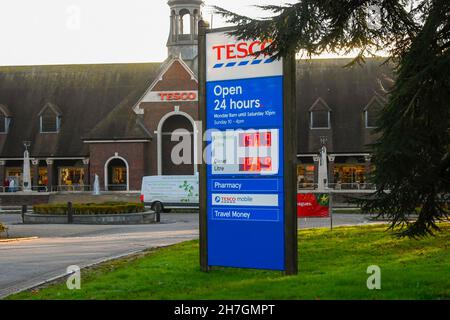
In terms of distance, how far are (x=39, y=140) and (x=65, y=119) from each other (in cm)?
263

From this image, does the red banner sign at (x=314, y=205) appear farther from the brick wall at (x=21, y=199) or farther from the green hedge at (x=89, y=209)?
the brick wall at (x=21, y=199)

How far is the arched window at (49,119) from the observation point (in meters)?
55.2

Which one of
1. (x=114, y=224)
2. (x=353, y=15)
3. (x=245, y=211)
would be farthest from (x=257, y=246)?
(x=114, y=224)

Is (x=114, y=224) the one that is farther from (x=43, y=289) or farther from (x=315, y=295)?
(x=315, y=295)

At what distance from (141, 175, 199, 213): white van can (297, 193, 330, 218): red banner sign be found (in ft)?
57.7

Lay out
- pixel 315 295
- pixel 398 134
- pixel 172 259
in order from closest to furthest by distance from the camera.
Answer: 1. pixel 315 295
2. pixel 398 134
3. pixel 172 259

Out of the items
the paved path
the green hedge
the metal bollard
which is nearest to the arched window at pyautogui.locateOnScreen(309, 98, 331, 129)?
the green hedge

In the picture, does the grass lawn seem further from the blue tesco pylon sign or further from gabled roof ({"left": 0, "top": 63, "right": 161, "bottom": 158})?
gabled roof ({"left": 0, "top": 63, "right": 161, "bottom": 158})

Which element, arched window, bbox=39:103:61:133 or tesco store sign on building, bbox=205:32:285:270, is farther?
arched window, bbox=39:103:61:133

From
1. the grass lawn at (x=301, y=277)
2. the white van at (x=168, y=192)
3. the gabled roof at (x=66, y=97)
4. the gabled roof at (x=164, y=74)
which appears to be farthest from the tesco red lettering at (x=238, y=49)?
the gabled roof at (x=66, y=97)

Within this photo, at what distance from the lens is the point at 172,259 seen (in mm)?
15578

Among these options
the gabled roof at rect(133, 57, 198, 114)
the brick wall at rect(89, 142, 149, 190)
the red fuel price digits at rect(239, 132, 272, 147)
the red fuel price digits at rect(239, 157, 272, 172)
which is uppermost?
the gabled roof at rect(133, 57, 198, 114)

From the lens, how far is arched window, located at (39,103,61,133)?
5516 centimetres

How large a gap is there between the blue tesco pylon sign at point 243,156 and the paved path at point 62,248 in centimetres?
360
